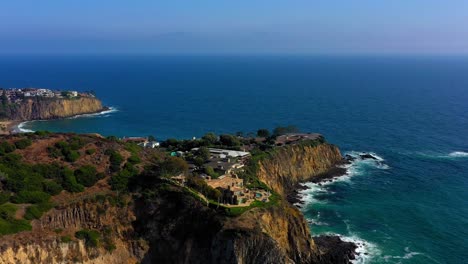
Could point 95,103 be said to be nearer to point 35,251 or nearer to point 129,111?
point 129,111

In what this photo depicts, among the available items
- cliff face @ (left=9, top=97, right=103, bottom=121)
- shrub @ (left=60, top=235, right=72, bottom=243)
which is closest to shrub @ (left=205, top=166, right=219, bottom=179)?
shrub @ (left=60, top=235, right=72, bottom=243)

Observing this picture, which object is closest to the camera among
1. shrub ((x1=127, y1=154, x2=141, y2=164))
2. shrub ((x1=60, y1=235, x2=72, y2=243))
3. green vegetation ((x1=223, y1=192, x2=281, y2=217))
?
shrub ((x1=60, y1=235, x2=72, y2=243))

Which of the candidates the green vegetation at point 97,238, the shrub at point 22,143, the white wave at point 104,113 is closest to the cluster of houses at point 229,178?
the green vegetation at point 97,238

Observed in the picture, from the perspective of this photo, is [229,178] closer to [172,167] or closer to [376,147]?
[172,167]

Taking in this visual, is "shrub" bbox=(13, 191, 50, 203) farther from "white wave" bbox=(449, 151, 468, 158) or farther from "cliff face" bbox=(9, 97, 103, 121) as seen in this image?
"cliff face" bbox=(9, 97, 103, 121)

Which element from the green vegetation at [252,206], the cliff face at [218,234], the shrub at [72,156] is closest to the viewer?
the cliff face at [218,234]

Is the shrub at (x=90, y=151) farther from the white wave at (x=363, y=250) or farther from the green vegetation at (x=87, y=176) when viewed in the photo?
the white wave at (x=363, y=250)

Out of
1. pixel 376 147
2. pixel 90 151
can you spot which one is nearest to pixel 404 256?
pixel 90 151
